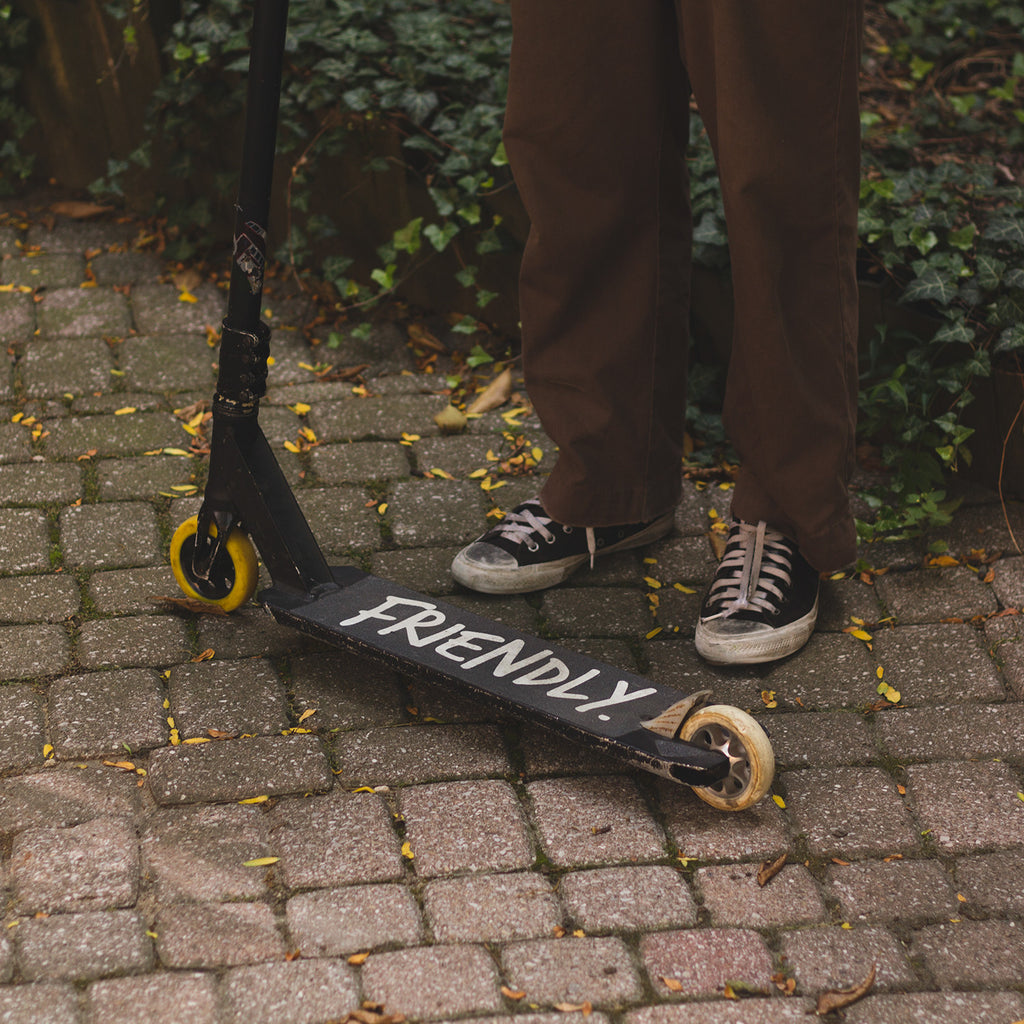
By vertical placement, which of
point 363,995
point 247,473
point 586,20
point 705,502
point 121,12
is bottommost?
point 705,502

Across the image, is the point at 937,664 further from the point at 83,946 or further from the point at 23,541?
the point at 23,541

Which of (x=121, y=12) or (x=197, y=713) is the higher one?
(x=121, y=12)

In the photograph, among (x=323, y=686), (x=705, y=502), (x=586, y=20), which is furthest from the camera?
(x=705, y=502)

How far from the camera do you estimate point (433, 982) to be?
60.6 inches

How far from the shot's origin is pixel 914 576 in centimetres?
246

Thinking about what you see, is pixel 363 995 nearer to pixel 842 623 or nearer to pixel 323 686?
pixel 323 686

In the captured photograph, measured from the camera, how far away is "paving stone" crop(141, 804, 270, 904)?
167 centimetres

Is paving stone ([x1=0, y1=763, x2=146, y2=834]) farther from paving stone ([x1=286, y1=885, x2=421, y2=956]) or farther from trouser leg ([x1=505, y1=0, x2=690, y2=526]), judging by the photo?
trouser leg ([x1=505, y1=0, x2=690, y2=526])

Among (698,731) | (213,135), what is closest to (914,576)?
(698,731)

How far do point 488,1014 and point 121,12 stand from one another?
299cm

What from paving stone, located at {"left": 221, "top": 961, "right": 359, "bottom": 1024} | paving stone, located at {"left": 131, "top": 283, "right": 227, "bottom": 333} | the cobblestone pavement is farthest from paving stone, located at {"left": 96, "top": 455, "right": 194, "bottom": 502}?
paving stone, located at {"left": 221, "top": 961, "right": 359, "bottom": 1024}

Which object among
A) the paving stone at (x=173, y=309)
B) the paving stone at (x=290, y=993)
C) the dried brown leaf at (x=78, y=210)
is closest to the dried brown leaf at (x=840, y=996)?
the paving stone at (x=290, y=993)

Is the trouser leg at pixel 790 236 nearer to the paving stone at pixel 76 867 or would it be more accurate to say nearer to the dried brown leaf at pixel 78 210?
the paving stone at pixel 76 867

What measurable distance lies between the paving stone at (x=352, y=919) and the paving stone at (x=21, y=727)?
53cm
